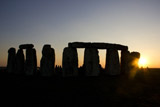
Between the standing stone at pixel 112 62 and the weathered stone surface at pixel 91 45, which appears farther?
the standing stone at pixel 112 62

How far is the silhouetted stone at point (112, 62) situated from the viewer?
44.7ft

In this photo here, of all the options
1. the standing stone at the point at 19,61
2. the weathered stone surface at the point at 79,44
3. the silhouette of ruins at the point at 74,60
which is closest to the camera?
the silhouette of ruins at the point at 74,60

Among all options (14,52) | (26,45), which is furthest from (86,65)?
(14,52)

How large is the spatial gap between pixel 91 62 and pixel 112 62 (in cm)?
188

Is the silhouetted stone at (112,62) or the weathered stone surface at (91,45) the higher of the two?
the weathered stone surface at (91,45)

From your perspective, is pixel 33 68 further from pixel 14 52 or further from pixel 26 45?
pixel 14 52

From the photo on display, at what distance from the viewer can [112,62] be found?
13.6m

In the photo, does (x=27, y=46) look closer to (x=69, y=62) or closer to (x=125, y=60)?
(x=69, y=62)

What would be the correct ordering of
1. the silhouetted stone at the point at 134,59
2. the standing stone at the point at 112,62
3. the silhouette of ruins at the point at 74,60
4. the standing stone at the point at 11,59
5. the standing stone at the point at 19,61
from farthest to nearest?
the standing stone at the point at 11,59
the silhouetted stone at the point at 134,59
the standing stone at the point at 19,61
the standing stone at the point at 112,62
the silhouette of ruins at the point at 74,60

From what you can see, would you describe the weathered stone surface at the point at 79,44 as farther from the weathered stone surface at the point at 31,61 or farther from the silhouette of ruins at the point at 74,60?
the weathered stone surface at the point at 31,61

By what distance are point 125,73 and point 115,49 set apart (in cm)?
291

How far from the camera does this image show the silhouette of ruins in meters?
12.7

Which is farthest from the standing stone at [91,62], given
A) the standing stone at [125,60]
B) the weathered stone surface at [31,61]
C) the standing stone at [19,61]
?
the standing stone at [19,61]

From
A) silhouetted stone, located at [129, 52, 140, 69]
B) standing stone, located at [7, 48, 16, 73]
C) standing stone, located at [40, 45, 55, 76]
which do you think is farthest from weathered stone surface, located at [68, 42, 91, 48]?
standing stone, located at [7, 48, 16, 73]
